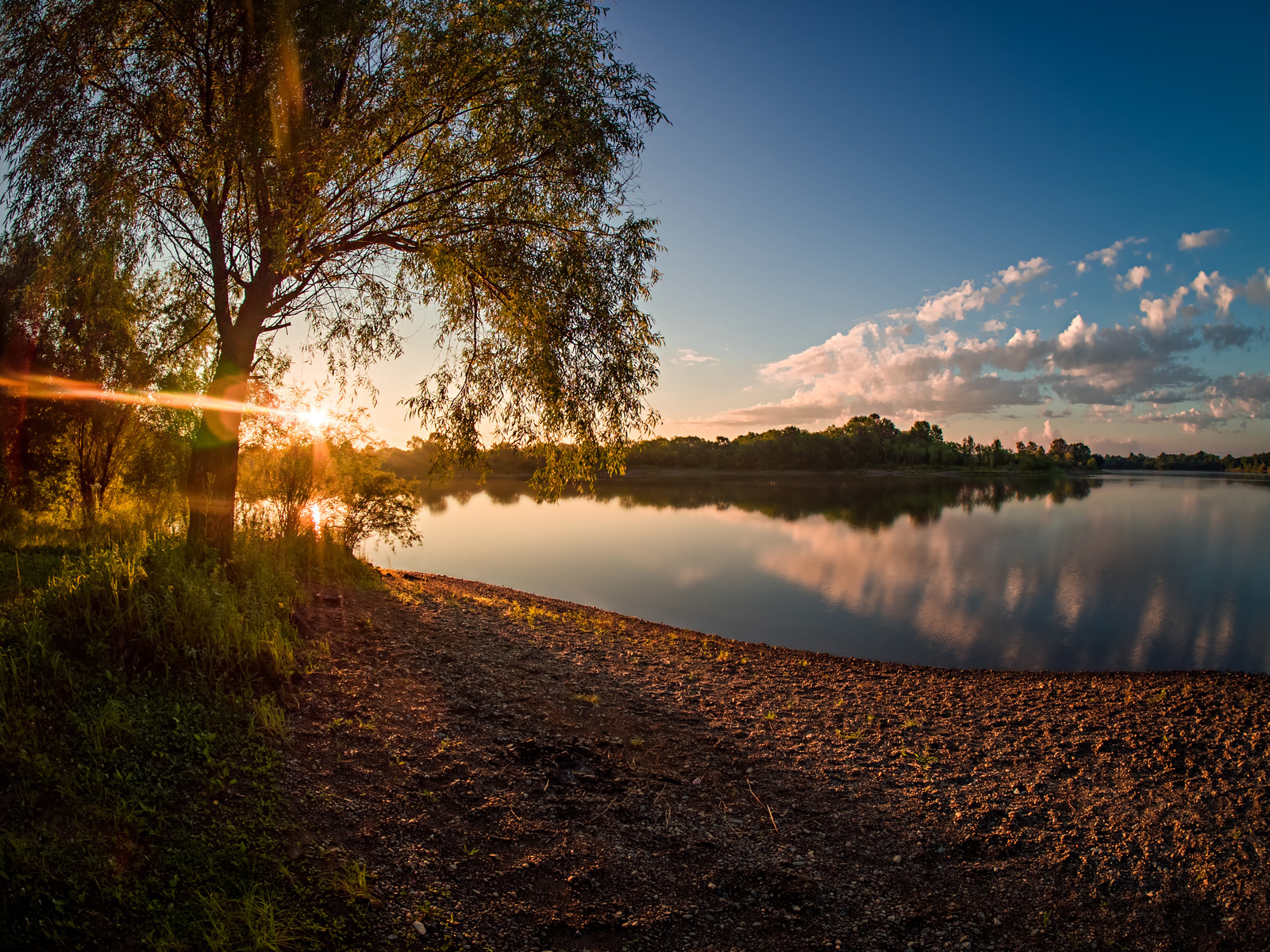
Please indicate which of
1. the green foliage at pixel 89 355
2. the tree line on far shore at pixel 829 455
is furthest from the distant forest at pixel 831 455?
the green foliage at pixel 89 355

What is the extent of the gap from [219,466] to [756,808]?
7114 mm

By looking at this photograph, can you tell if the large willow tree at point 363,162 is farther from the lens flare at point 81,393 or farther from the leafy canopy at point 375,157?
the lens flare at point 81,393

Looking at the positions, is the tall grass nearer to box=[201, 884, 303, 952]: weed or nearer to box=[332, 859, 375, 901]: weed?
box=[201, 884, 303, 952]: weed

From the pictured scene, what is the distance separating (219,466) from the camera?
7633mm

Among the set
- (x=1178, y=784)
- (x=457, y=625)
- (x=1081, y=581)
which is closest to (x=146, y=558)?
(x=457, y=625)

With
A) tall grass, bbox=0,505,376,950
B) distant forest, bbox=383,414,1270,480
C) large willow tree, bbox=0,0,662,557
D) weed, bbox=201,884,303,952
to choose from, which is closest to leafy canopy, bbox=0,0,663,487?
large willow tree, bbox=0,0,662,557

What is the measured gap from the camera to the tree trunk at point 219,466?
7.52 m

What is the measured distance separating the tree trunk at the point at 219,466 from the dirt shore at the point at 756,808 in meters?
1.60

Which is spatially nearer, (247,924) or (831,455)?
(247,924)

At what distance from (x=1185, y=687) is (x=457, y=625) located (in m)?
9.99

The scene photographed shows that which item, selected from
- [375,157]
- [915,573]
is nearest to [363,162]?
[375,157]

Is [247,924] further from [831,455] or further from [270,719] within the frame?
[831,455]

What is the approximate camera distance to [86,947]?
2.75 metres

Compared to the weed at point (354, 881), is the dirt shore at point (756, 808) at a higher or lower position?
lower
